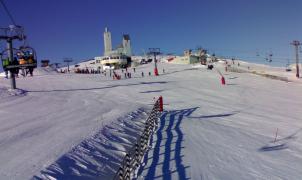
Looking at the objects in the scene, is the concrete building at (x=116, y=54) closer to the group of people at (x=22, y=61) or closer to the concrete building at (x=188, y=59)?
the concrete building at (x=188, y=59)

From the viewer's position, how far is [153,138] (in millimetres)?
18922

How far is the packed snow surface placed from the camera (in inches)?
542

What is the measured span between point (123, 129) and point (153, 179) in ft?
24.5

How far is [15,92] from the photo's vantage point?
3778 centimetres

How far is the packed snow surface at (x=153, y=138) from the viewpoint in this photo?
13.8m

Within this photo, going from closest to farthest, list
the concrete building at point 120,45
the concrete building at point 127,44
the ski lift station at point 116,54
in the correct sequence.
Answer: the ski lift station at point 116,54 < the concrete building at point 120,45 < the concrete building at point 127,44

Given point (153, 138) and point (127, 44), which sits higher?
point (127, 44)

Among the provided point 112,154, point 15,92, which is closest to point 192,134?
point 112,154

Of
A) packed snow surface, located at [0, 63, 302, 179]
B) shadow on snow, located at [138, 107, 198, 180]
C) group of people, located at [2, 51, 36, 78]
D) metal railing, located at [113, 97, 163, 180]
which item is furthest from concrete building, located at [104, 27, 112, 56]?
metal railing, located at [113, 97, 163, 180]

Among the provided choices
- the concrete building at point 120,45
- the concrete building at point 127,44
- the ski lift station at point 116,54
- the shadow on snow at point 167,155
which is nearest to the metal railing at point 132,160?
the shadow on snow at point 167,155

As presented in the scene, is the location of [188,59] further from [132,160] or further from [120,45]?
[132,160]

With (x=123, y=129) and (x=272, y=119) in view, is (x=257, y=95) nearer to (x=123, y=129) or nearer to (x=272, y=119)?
(x=272, y=119)

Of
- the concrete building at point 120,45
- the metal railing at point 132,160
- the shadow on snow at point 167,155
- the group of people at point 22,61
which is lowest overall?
the shadow on snow at point 167,155

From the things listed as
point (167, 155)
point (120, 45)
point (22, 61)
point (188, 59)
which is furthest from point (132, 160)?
point (120, 45)
